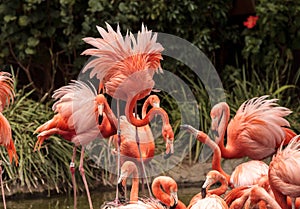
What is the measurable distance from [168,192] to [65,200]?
102 inches

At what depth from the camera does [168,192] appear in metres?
4.71

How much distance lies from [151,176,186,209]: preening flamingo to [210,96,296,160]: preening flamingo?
109 centimetres

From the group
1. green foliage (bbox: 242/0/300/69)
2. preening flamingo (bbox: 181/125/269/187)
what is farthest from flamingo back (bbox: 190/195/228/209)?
green foliage (bbox: 242/0/300/69)

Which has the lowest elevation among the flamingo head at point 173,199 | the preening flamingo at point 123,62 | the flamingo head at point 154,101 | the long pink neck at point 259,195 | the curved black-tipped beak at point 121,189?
→ the curved black-tipped beak at point 121,189

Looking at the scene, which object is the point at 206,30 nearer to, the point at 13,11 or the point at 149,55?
the point at 13,11

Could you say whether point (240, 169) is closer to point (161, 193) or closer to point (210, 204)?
point (161, 193)

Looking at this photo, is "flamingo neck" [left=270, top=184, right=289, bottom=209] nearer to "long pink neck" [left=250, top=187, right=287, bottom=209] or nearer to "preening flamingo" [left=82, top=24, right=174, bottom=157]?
"long pink neck" [left=250, top=187, right=287, bottom=209]

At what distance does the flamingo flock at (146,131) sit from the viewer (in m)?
4.69

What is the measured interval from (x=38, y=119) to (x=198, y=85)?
206 cm

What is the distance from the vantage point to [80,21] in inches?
368

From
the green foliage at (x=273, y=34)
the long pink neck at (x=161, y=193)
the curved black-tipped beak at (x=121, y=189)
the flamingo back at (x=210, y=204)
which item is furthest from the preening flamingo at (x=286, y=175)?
the green foliage at (x=273, y=34)

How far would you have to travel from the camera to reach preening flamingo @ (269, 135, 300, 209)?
15.1 ft

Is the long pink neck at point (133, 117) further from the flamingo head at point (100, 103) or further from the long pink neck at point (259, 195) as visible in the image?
the long pink neck at point (259, 195)

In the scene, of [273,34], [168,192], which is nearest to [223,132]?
[168,192]
